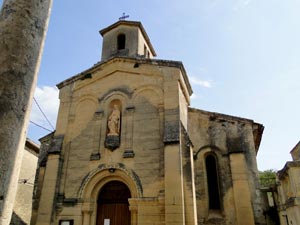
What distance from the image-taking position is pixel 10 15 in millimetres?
2668

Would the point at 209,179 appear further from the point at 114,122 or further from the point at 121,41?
the point at 121,41

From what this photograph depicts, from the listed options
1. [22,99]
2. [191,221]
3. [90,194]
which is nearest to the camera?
[22,99]

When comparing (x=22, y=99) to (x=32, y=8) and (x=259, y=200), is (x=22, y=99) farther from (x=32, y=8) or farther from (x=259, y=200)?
(x=259, y=200)

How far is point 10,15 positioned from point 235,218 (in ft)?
40.9

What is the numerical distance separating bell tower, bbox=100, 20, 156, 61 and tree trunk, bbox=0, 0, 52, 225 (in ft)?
45.8

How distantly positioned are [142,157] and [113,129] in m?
2.16

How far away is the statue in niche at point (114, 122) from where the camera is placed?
13.2m

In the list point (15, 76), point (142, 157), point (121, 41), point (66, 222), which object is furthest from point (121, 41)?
point (15, 76)

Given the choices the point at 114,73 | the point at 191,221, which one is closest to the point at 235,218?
the point at 191,221

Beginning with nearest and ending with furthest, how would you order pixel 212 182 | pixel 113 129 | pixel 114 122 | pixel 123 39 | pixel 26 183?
pixel 113 129 → pixel 114 122 → pixel 212 182 → pixel 123 39 → pixel 26 183

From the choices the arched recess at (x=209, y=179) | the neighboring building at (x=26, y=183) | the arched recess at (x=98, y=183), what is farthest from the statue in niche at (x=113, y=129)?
the neighboring building at (x=26, y=183)

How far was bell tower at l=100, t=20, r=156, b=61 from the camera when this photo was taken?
16812 mm

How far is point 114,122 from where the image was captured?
44.1 feet

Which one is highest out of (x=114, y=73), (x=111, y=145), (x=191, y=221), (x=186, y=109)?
(x=114, y=73)
